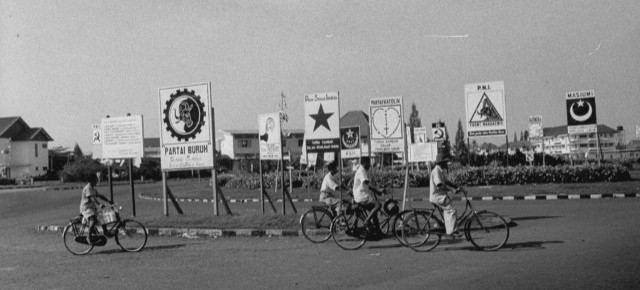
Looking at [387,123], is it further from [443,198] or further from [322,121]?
[443,198]

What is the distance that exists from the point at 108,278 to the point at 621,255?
25.0ft

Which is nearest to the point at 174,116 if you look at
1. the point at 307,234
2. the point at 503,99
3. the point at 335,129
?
the point at 335,129

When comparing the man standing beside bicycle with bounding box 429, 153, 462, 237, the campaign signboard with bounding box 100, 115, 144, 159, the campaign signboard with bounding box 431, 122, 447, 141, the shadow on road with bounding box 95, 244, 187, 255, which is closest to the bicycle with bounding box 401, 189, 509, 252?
the man standing beside bicycle with bounding box 429, 153, 462, 237

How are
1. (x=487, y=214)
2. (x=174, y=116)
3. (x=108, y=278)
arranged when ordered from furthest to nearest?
(x=174, y=116) → (x=487, y=214) → (x=108, y=278)

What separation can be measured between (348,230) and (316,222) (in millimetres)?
1261

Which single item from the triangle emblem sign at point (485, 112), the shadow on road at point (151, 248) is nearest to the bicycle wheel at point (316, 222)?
the shadow on road at point (151, 248)

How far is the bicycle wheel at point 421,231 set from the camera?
11609 mm

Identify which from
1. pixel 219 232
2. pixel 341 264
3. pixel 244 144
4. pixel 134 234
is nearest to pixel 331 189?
pixel 219 232

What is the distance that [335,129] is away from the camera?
54.0ft

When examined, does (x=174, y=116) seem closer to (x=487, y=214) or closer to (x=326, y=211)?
(x=326, y=211)

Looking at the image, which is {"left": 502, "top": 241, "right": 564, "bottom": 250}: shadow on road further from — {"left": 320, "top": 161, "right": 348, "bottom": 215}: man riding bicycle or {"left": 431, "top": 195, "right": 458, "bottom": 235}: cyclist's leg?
{"left": 320, "top": 161, "right": 348, "bottom": 215}: man riding bicycle

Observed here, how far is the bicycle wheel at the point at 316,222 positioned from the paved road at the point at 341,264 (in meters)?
0.30

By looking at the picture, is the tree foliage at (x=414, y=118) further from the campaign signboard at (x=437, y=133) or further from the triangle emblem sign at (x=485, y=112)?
the triangle emblem sign at (x=485, y=112)

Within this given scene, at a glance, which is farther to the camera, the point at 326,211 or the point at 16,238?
the point at 16,238
